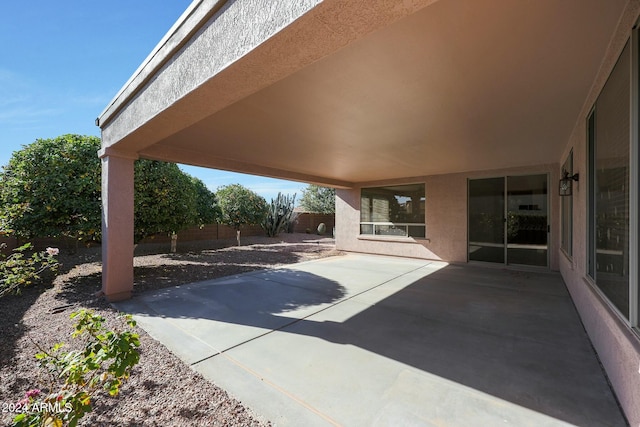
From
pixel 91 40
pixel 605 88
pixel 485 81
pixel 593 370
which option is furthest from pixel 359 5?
pixel 91 40

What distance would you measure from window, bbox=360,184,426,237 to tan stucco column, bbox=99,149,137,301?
7527 mm

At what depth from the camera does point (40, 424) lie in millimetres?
1174

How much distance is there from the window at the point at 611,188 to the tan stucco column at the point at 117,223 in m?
6.14

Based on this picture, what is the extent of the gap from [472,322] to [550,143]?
3.92m

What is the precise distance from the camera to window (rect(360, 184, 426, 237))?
29.7 ft

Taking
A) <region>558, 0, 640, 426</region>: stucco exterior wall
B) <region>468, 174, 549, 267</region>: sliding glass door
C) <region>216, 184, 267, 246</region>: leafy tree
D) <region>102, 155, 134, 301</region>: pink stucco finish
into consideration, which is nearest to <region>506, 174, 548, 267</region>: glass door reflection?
<region>468, 174, 549, 267</region>: sliding glass door

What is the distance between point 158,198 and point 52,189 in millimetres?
1767

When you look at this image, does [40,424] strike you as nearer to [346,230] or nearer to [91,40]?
[91,40]

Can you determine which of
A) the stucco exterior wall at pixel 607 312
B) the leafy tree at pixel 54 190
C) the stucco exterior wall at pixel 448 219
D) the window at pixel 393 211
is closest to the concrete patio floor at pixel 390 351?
the stucco exterior wall at pixel 607 312

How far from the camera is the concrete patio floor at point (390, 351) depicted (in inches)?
80.3

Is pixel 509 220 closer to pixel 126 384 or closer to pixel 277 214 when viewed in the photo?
pixel 126 384

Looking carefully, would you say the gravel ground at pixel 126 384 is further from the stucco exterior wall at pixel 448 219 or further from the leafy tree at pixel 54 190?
the stucco exterior wall at pixel 448 219

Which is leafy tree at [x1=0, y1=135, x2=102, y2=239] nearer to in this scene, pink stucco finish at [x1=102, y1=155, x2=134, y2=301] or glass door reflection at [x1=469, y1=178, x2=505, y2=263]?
pink stucco finish at [x1=102, y1=155, x2=134, y2=301]

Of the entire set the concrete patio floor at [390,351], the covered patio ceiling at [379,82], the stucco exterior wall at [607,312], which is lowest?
the concrete patio floor at [390,351]
